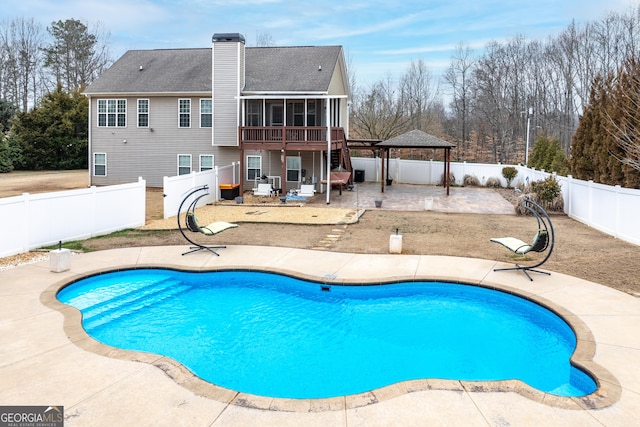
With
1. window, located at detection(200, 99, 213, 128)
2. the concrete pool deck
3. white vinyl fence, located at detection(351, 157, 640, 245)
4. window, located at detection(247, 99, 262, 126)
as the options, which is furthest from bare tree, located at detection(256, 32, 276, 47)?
the concrete pool deck

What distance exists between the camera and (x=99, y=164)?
26.1 m

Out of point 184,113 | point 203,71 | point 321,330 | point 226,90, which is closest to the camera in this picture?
point 321,330

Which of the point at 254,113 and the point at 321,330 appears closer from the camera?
the point at 321,330

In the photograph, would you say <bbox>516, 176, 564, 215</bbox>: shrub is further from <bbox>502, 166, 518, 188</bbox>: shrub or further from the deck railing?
<bbox>502, 166, 518, 188</bbox>: shrub

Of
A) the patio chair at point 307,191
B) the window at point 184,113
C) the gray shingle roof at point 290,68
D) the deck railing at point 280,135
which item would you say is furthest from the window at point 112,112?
the patio chair at point 307,191

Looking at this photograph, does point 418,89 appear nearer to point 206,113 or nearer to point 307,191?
point 206,113

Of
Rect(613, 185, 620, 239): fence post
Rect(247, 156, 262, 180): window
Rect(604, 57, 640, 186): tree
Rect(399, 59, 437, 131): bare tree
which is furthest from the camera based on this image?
Rect(399, 59, 437, 131): bare tree

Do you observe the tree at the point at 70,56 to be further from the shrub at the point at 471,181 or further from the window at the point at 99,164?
the shrub at the point at 471,181

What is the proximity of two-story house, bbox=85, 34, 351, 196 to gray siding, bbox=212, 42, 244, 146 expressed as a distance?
5 cm

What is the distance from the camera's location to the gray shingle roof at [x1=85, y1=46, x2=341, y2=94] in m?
23.5

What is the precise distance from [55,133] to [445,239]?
3154 centimetres

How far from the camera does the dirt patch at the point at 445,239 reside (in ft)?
33.6

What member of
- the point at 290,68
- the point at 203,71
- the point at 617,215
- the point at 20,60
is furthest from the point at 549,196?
the point at 20,60

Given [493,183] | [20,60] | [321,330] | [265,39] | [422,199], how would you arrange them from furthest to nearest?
[265,39], [20,60], [493,183], [422,199], [321,330]
